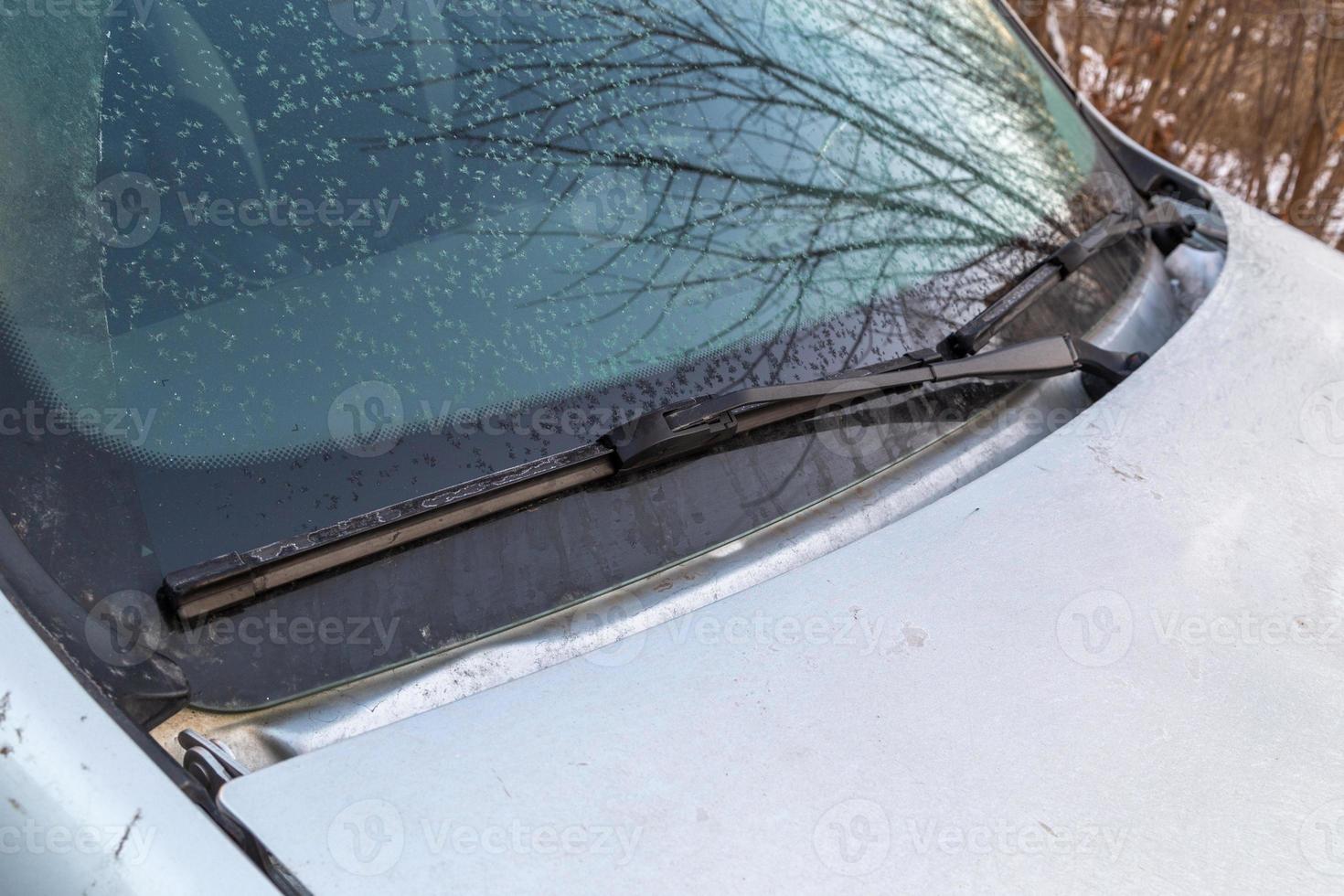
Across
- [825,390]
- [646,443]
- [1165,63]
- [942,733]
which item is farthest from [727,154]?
[1165,63]

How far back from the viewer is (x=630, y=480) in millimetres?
1349

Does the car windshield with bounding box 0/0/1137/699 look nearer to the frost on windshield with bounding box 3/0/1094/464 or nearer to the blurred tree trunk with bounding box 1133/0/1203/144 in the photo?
the frost on windshield with bounding box 3/0/1094/464

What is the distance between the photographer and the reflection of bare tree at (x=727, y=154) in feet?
4.72

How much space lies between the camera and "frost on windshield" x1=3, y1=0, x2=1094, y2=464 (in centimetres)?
124

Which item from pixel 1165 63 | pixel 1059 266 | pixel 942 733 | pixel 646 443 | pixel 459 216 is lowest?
pixel 942 733

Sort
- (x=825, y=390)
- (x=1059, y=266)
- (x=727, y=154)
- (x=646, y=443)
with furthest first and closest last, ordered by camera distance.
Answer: (x=1059, y=266)
(x=727, y=154)
(x=825, y=390)
(x=646, y=443)

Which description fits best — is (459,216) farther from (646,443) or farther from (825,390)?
(825,390)

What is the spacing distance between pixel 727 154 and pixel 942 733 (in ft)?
2.64

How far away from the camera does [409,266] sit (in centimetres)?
135

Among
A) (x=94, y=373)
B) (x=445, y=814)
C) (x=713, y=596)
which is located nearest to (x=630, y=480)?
(x=713, y=596)

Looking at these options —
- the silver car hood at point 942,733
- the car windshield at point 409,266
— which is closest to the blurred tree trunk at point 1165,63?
the car windshield at point 409,266

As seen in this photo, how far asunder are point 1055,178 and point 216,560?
4.75 feet

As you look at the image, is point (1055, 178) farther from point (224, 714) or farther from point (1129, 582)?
point (224, 714)

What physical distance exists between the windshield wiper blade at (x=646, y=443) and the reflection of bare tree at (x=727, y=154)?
100 millimetres
